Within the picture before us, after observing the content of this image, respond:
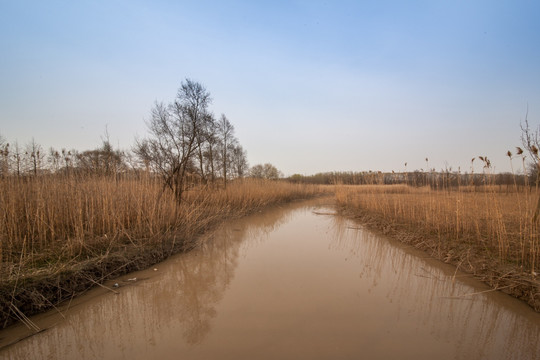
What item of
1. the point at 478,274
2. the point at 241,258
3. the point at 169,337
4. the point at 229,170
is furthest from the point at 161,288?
the point at 229,170

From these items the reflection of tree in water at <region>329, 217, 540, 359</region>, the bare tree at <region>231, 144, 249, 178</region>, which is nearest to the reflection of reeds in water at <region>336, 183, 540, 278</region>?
the reflection of tree in water at <region>329, 217, 540, 359</region>

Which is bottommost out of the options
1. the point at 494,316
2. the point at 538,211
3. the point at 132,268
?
the point at 494,316

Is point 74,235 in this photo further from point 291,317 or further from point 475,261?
point 475,261

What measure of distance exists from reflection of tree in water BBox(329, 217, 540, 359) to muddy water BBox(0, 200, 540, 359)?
0.01 m

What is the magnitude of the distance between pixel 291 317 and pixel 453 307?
6.37ft

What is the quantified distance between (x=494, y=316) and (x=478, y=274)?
117 centimetres

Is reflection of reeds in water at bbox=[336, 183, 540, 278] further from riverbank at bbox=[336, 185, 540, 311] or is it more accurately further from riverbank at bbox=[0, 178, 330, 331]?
riverbank at bbox=[0, 178, 330, 331]

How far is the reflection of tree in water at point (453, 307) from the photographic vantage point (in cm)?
205

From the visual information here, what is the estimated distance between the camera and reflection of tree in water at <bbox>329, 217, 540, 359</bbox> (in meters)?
2.05

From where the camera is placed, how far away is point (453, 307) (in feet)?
8.79

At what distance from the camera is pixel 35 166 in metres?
3.99

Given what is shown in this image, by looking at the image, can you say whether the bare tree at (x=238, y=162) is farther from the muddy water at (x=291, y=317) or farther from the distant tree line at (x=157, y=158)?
the muddy water at (x=291, y=317)

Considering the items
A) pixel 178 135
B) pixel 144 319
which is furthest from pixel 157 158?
pixel 144 319

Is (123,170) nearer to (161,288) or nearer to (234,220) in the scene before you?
(161,288)
